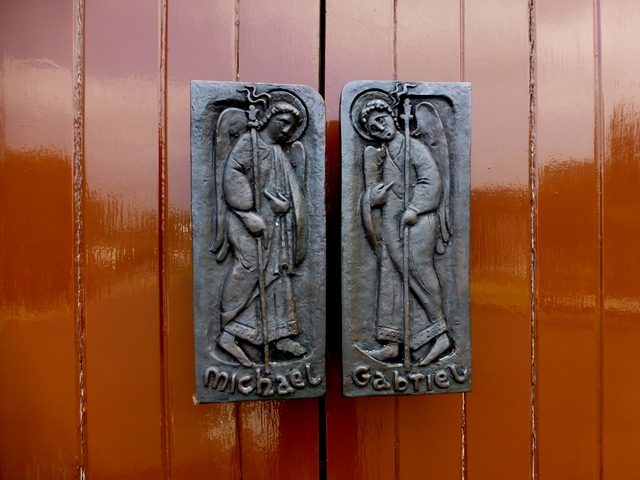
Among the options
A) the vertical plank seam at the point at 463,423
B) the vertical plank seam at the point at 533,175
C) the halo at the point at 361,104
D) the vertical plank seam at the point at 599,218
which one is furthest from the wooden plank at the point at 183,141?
the vertical plank seam at the point at 599,218

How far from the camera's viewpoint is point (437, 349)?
804mm

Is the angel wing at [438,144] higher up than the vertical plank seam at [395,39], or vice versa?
the vertical plank seam at [395,39]

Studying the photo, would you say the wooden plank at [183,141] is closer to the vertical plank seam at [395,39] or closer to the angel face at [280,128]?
the angel face at [280,128]

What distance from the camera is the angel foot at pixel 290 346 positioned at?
0.79 meters

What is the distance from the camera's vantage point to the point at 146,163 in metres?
0.91

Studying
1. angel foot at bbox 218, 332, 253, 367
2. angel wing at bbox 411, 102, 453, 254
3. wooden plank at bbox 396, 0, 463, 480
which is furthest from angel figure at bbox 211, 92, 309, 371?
wooden plank at bbox 396, 0, 463, 480

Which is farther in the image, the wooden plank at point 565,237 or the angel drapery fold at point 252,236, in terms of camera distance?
the wooden plank at point 565,237

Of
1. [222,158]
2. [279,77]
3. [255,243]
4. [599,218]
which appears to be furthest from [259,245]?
[599,218]

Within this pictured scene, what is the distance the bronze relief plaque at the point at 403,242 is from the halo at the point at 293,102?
75mm

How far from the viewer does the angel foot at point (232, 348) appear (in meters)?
0.78

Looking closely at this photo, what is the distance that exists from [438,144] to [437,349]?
393 mm

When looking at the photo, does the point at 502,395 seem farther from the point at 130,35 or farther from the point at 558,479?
the point at 130,35

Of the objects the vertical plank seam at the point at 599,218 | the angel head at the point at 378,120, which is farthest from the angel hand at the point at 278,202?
the vertical plank seam at the point at 599,218

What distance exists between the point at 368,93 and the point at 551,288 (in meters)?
0.60
